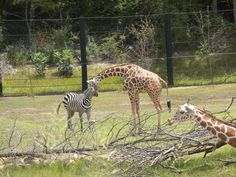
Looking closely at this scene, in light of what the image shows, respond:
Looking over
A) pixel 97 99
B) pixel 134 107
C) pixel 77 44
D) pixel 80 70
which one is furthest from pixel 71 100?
pixel 77 44

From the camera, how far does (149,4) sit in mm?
23750

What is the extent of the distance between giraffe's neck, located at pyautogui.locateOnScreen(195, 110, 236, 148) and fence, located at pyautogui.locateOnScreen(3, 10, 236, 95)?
40.2 feet

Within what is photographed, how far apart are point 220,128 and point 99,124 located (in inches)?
157

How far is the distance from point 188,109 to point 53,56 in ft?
45.6

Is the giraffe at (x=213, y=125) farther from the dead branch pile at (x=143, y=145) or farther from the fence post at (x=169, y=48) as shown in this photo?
the fence post at (x=169, y=48)

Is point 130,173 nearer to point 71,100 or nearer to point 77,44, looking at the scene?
point 71,100

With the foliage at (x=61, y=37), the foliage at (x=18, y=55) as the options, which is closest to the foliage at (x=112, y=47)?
the foliage at (x=61, y=37)

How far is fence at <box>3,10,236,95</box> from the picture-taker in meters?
19.6

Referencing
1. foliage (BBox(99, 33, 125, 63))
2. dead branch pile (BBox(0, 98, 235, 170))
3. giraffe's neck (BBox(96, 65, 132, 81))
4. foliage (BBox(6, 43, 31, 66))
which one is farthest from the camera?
foliage (BBox(99, 33, 125, 63))

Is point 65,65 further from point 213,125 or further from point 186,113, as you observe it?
point 213,125

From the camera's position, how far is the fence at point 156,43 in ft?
64.4

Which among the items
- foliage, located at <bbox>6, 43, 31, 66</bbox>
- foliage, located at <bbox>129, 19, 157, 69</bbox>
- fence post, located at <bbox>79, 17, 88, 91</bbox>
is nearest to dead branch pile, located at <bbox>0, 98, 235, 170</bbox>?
fence post, located at <bbox>79, 17, 88, 91</bbox>

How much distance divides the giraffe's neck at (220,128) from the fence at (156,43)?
12265 mm

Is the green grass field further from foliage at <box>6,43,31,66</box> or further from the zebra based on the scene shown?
foliage at <box>6,43,31,66</box>
